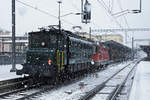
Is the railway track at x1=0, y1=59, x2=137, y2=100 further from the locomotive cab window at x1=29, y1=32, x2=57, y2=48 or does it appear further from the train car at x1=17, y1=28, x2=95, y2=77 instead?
the locomotive cab window at x1=29, y1=32, x2=57, y2=48

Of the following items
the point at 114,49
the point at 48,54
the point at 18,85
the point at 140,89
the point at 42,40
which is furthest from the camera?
the point at 114,49

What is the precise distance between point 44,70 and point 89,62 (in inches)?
426

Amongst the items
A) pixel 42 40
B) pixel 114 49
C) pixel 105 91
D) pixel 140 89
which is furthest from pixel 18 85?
pixel 114 49

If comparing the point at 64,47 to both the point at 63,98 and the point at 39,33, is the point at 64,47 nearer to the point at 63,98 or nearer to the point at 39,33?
the point at 39,33

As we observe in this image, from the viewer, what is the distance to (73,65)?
18.4m

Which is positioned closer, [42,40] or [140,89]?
[140,89]

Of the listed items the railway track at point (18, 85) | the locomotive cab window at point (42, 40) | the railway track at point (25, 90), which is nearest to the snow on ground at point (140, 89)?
the railway track at point (25, 90)

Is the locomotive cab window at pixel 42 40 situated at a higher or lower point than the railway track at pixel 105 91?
higher

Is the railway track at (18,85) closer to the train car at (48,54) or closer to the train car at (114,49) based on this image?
the train car at (48,54)

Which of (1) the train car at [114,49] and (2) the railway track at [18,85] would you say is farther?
(1) the train car at [114,49]

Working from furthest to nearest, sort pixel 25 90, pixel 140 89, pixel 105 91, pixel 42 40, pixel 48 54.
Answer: pixel 42 40 → pixel 48 54 → pixel 105 91 → pixel 25 90 → pixel 140 89

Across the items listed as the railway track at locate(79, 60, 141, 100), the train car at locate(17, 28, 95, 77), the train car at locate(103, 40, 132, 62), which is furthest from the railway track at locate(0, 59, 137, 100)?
the train car at locate(103, 40, 132, 62)

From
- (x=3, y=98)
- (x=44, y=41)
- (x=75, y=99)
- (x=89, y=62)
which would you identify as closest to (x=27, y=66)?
(x=44, y=41)

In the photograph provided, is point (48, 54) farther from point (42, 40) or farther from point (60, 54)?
point (42, 40)
